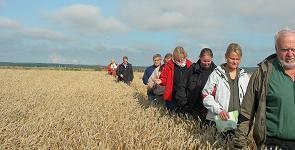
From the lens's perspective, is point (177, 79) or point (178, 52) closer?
point (178, 52)

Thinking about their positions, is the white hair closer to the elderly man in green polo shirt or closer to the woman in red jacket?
the elderly man in green polo shirt

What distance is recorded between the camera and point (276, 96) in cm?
432

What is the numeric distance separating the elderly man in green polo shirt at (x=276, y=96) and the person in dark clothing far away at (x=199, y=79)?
3174 mm

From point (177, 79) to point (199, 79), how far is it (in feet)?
3.04

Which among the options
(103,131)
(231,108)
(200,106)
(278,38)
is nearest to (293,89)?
(278,38)

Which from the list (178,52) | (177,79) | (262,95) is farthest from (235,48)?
(177,79)

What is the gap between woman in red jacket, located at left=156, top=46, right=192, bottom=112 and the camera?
8625 mm

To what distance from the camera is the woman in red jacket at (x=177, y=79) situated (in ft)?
28.3

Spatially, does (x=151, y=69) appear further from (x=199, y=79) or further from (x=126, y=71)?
(x=126, y=71)

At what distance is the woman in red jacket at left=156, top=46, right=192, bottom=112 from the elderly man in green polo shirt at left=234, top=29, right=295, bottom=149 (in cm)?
402

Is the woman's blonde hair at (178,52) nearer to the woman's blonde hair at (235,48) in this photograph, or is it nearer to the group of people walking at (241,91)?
the group of people walking at (241,91)

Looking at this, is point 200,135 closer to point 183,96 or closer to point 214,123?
point 214,123

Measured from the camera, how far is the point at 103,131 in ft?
22.2

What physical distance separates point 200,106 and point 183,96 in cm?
43
